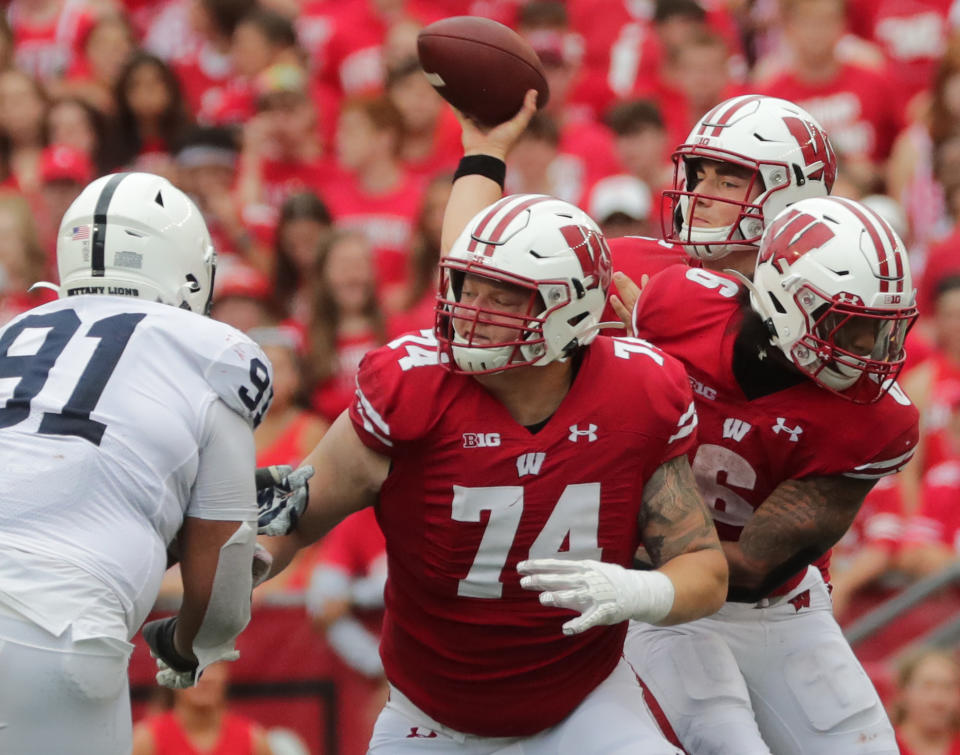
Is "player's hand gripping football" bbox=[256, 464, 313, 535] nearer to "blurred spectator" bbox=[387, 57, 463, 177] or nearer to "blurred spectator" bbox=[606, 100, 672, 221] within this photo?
"blurred spectator" bbox=[606, 100, 672, 221]

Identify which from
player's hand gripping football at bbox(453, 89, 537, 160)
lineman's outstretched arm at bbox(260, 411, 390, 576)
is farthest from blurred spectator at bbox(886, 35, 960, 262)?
lineman's outstretched arm at bbox(260, 411, 390, 576)

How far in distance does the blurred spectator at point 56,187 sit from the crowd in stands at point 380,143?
0.02 metres

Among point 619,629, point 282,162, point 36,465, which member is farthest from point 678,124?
point 36,465

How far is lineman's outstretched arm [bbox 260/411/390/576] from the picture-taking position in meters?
3.83

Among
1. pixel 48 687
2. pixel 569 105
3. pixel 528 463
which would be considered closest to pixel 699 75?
pixel 569 105

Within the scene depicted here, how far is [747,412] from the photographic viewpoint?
4105 mm

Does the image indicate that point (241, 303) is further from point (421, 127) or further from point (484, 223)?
point (484, 223)

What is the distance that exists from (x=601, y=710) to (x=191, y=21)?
7207 millimetres

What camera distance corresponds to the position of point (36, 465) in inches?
138

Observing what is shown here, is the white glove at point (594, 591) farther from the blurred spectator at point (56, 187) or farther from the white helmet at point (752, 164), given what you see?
the blurred spectator at point (56, 187)

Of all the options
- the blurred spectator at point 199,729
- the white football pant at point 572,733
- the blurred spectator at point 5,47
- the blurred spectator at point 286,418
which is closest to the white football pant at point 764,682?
the white football pant at point 572,733

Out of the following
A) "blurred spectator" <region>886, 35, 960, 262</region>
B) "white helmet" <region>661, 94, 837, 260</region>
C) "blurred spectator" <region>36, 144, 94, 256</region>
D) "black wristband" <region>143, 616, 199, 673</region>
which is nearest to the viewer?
"black wristband" <region>143, 616, 199, 673</region>

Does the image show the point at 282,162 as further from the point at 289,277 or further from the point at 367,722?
the point at 367,722

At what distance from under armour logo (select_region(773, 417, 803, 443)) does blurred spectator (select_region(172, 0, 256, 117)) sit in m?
6.48
